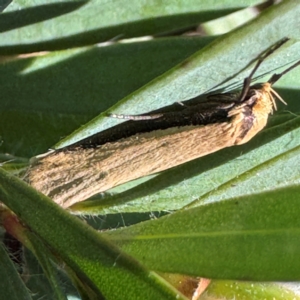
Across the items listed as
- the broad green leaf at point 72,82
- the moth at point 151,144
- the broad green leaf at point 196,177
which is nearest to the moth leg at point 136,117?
the moth at point 151,144

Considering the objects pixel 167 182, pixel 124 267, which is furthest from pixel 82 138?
pixel 124 267

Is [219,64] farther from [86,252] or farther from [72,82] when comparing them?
[72,82]

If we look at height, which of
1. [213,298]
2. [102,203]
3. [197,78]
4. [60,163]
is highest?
[197,78]

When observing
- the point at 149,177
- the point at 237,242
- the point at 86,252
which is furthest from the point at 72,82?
the point at 237,242

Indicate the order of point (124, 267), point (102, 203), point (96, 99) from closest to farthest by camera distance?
point (124, 267)
point (102, 203)
point (96, 99)

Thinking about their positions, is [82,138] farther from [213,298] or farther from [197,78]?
[213,298]

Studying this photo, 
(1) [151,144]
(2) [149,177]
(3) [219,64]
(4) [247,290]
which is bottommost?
(4) [247,290]

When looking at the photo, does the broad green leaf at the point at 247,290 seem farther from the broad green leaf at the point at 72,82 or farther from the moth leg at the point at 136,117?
the broad green leaf at the point at 72,82
